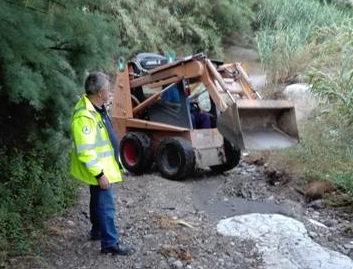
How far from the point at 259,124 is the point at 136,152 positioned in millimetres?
1967

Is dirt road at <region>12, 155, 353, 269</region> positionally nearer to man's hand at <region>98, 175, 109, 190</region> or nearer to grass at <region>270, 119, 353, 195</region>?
grass at <region>270, 119, 353, 195</region>

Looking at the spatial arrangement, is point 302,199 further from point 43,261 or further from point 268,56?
point 268,56

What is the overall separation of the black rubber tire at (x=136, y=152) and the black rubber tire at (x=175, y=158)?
231 mm

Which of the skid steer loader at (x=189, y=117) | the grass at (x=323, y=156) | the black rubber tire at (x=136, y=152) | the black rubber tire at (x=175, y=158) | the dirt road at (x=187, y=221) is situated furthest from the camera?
the black rubber tire at (x=136, y=152)

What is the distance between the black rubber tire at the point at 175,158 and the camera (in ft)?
25.1

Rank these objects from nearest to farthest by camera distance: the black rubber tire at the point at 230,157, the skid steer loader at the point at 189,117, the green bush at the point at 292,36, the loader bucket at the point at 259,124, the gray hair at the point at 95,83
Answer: the gray hair at the point at 95,83 < the loader bucket at the point at 259,124 < the skid steer loader at the point at 189,117 < the black rubber tire at the point at 230,157 < the green bush at the point at 292,36

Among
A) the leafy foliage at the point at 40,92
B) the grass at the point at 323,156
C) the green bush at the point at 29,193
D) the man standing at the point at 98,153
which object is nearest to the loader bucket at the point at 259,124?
the grass at the point at 323,156

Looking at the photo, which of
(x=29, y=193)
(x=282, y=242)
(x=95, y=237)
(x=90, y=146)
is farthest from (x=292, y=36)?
(x=90, y=146)

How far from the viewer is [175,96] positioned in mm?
8156

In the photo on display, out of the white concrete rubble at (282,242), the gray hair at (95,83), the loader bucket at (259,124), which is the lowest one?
the white concrete rubble at (282,242)

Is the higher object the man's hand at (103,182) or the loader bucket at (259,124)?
the loader bucket at (259,124)

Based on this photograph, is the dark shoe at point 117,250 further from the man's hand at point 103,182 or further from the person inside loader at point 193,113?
the person inside loader at point 193,113

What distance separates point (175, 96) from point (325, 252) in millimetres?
3506

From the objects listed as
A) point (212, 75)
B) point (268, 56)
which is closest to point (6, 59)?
point (212, 75)
